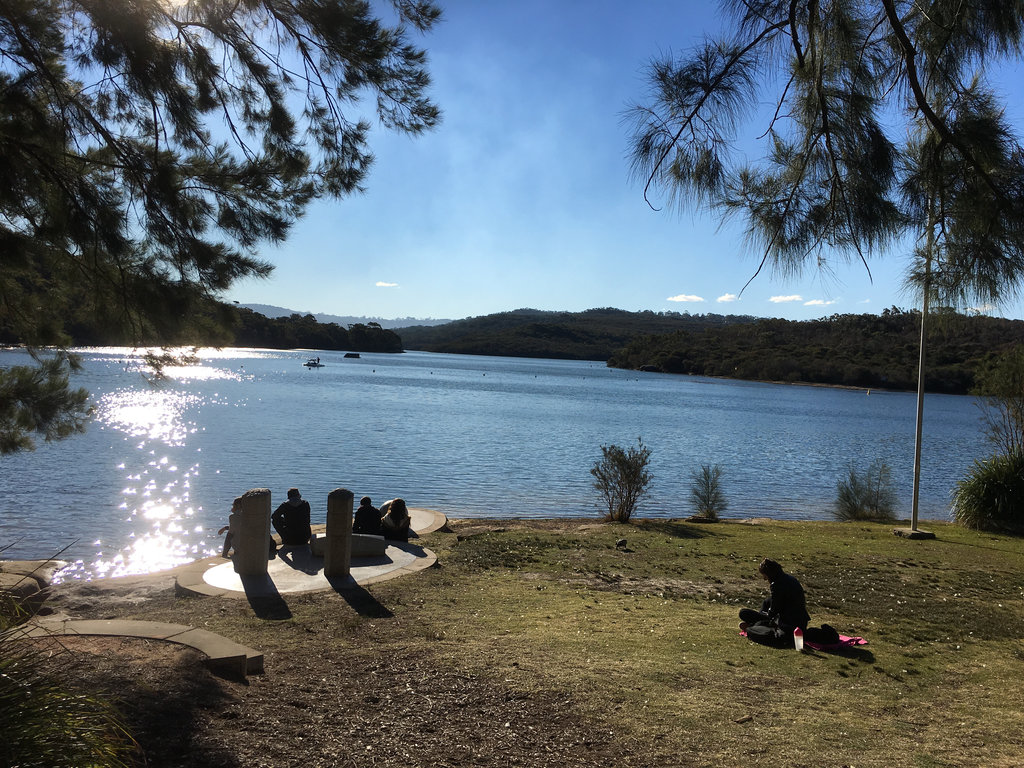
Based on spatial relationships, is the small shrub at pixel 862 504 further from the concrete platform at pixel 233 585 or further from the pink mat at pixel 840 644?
the pink mat at pixel 840 644

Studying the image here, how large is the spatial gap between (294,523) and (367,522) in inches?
46.9

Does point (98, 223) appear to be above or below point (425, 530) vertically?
above

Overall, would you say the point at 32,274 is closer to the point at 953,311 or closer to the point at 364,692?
the point at 364,692

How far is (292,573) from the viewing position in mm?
8797

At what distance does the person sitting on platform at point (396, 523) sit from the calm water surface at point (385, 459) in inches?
134

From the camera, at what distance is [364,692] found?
4781mm

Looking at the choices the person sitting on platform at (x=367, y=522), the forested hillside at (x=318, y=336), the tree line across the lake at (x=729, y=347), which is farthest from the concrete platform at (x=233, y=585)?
the forested hillside at (x=318, y=336)

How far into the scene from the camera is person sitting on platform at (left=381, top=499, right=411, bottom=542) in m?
11.0

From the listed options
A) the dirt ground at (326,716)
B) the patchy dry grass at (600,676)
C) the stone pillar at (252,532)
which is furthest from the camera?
the stone pillar at (252,532)

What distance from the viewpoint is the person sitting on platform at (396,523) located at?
11.0 metres

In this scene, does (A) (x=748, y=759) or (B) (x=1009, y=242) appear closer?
(A) (x=748, y=759)

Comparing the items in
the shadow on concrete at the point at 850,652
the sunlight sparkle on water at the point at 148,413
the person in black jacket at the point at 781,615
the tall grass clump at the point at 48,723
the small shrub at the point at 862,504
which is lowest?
the sunlight sparkle on water at the point at 148,413

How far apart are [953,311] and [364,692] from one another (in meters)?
5.04

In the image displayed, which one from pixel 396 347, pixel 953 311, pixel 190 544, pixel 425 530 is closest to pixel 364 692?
pixel 953 311
